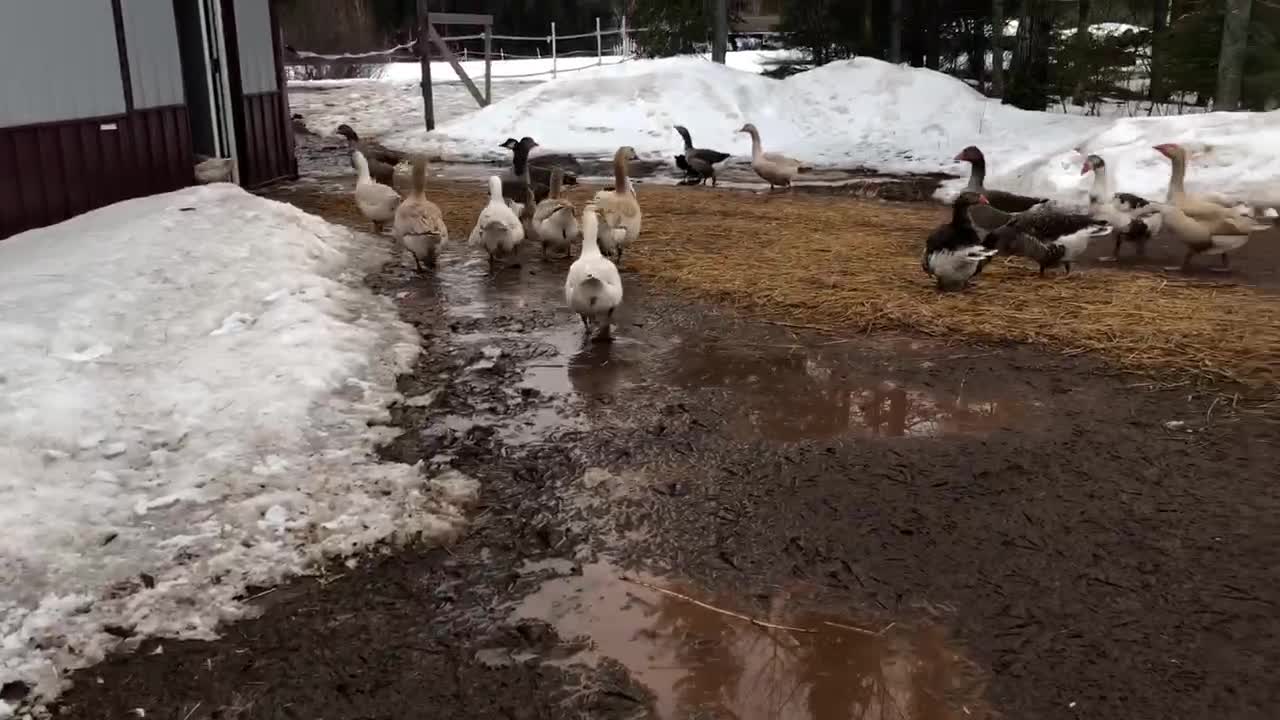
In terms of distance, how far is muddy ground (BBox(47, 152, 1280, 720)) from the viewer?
10.2 feet

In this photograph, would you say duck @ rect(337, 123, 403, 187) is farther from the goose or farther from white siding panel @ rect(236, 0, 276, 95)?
the goose

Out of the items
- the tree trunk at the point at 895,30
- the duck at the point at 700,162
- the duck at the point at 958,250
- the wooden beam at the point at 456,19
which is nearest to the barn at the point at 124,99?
the duck at the point at 700,162

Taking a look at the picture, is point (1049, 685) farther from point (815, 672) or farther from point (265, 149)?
point (265, 149)

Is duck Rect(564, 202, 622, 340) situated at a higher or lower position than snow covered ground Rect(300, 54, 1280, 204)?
lower

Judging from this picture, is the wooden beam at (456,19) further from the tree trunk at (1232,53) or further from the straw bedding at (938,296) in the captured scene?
the tree trunk at (1232,53)

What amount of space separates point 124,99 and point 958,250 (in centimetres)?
1010

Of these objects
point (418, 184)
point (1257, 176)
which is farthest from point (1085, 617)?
point (1257, 176)

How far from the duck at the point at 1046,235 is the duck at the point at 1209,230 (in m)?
0.87

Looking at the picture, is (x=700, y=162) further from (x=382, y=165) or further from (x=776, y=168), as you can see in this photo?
(x=382, y=165)

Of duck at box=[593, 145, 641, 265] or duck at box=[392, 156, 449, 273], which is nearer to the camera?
duck at box=[392, 156, 449, 273]

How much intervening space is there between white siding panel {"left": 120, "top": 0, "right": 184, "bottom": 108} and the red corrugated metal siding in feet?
0.63

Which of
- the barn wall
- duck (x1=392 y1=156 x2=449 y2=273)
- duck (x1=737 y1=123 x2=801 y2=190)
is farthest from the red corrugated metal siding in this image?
duck (x1=737 y1=123 x2=801 y2=190)

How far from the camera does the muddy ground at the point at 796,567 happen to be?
311cm

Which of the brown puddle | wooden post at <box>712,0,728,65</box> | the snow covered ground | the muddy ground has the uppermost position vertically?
wooden post at <box>712,0,728,65</box>
